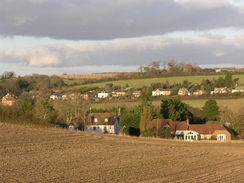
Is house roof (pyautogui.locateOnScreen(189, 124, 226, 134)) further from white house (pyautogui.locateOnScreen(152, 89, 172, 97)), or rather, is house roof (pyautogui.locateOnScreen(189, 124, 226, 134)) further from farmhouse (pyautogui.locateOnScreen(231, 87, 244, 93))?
farmhouse (pyautogui.locateOnScreen(231, 87, 244, 93))

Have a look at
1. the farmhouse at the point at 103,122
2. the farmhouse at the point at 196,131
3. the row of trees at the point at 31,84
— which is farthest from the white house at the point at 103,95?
the farmhouse at the point at 196,131

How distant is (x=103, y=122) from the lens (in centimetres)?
9250

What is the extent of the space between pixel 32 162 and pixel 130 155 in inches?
378

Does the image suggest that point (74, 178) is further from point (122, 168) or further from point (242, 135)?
point (242, 135)

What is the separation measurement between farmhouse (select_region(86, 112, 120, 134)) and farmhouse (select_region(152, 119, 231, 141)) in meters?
13.0

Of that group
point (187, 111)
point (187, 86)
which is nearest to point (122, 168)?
point (187, 111)

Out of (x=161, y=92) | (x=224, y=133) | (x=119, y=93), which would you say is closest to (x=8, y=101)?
(x=119, y=93)

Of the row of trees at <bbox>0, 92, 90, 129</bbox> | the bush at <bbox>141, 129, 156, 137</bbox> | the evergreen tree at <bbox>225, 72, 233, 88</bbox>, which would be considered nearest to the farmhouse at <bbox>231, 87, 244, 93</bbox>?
the evergreen tree at <bbox>225, 72, 233, 88</bbox>

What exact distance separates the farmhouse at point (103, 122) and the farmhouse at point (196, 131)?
1302 cm

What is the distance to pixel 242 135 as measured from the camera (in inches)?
3292

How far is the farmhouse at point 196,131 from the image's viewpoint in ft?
261

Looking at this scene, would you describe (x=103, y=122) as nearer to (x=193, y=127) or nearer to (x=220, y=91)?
(x=193, y=127)

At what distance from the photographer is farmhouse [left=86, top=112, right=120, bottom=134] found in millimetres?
91562

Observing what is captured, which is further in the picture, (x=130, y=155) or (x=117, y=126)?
(x=117, y=126)
